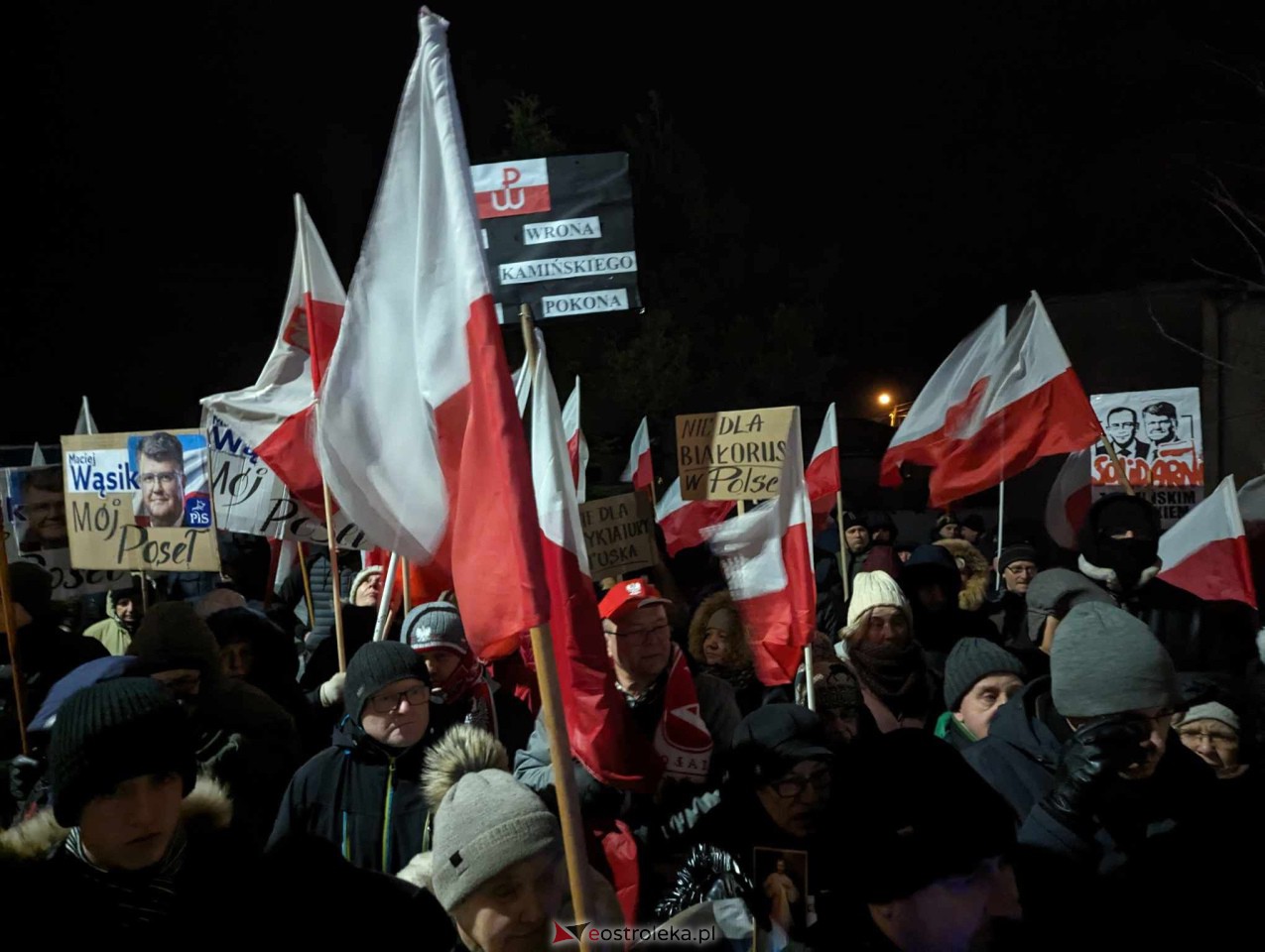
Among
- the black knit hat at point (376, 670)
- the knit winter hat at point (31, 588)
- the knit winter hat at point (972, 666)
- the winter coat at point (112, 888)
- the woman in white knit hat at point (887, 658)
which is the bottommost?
the woman in white knit hat at point (887, 658)

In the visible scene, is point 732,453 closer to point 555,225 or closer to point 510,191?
point 555,225

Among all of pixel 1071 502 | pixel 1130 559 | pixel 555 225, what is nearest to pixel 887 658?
pixel 1130 559

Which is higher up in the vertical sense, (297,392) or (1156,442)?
(297,392)

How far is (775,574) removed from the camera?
5.22 metres

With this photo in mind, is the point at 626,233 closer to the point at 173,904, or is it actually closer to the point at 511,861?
the point at 511,861

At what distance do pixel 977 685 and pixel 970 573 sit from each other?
12.7ft

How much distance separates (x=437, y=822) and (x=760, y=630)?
2.78m

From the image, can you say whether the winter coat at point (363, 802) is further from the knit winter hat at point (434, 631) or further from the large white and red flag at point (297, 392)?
the large white and red flag at point (297, 392)

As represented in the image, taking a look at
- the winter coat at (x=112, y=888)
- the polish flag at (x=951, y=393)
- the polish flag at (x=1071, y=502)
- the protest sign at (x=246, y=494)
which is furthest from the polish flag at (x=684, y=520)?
the winter coat at (x=112, y=888)

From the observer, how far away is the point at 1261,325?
18.2 meters

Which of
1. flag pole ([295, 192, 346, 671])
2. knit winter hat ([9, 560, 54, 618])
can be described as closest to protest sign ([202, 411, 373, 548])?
flag pole ([295, 192, 346, 671])

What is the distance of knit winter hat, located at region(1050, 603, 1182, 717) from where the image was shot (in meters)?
2.84

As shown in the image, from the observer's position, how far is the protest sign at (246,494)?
22.2ft

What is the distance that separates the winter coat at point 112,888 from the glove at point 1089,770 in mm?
1697
